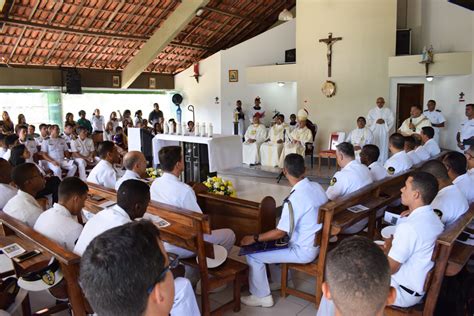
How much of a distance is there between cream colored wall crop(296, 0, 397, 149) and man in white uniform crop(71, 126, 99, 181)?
523 cm

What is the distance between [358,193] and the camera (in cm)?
336

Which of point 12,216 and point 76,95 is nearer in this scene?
point 12,216

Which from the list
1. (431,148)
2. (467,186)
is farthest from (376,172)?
(431,148)

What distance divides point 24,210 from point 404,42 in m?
8.79

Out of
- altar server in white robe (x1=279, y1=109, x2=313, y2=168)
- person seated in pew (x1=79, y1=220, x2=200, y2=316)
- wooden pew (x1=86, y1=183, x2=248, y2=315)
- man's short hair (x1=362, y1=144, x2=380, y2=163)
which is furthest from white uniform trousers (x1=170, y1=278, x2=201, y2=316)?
altar server in white robe (x1=279, y1=109, x2=313, y2=168)

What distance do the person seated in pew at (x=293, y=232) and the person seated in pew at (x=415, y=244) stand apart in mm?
694

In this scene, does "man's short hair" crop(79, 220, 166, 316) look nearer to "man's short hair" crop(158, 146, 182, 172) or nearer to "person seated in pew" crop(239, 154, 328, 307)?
"person seated in pew" crop(239, 154, 328, 307)

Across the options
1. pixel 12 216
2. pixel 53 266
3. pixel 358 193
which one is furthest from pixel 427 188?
pixel 12 216

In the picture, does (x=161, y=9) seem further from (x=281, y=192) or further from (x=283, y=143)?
(x=281, y=192)

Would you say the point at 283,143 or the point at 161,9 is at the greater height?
the point at 161,9

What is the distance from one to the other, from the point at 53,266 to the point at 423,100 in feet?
30.7

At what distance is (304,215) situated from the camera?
292cm

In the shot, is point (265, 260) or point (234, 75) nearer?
point (265, 260)

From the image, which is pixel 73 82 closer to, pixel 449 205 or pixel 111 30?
pixel 111 30
